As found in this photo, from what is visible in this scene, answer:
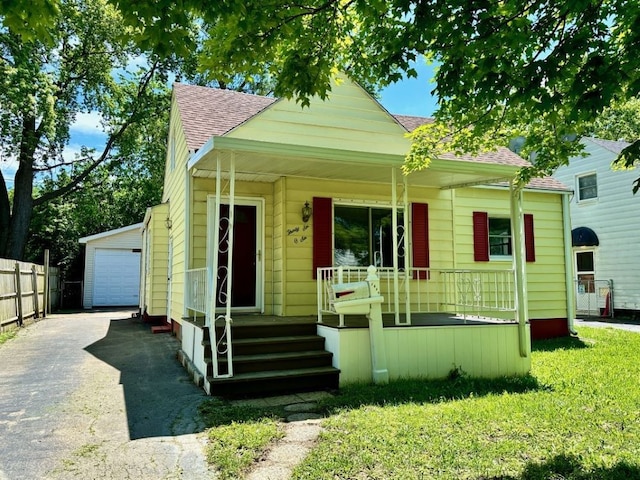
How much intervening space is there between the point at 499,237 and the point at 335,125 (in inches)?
194

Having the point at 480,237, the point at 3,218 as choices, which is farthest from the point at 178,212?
the point at 3,218

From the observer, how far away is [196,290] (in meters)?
7.19

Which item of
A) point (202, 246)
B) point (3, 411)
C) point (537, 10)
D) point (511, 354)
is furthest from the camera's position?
point (202, 246)

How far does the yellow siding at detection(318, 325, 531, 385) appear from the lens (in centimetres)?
627

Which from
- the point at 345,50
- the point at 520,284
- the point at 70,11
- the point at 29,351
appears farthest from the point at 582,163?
the point at 70,11

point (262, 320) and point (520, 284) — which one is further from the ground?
point (520, 284)

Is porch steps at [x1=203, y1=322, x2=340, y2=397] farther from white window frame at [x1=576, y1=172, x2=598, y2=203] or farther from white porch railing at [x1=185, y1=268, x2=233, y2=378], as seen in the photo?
white window frame at [x1=576, y1=172, x2=598, y2=203]

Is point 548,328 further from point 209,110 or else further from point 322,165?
point 209,110

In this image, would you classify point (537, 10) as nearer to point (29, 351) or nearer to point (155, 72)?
point (29, 351)

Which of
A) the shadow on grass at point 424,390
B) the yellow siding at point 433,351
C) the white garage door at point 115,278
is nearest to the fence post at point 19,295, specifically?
the white garage door at point 115,278

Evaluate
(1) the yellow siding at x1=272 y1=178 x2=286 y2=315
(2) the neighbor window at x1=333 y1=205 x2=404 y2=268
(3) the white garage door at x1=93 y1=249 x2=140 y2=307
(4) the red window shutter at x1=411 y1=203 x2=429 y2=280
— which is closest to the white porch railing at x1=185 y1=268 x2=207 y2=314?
(1) the yellow siding at x1=272 y1=178 x2=286 y2=315

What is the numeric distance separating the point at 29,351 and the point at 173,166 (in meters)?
4.66

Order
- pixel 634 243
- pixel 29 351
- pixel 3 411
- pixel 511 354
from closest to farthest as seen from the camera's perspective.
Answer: pixel 3 411 → pixel 511 354 → pixel 29 351 → pixel 634 243

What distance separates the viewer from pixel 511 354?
700 cm
